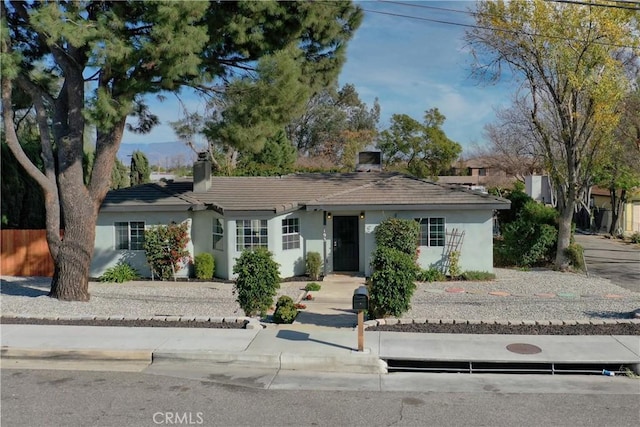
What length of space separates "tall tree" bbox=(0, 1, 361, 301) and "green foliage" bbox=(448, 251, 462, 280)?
274 inches

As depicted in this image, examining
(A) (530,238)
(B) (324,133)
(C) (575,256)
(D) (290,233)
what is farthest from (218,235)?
(B) (324,133)

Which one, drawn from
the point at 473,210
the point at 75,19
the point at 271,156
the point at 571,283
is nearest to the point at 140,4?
the point at 75,19

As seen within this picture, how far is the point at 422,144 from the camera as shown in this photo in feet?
140

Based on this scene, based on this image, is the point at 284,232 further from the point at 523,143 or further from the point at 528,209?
the point at 523,143

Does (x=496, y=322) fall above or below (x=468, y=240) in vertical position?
below

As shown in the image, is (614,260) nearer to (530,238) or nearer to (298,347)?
(530,238)

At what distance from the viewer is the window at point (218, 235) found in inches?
692

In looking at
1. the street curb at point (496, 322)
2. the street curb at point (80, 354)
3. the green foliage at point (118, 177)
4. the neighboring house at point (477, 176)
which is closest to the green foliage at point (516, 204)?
the street curb at point (496, 322)

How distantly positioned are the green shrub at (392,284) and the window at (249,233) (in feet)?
23.7

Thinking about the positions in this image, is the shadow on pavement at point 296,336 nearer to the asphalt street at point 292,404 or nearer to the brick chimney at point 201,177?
the asphalt street at point 292,404

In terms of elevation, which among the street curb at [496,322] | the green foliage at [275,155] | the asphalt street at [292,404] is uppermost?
the green foliage at [275,155]

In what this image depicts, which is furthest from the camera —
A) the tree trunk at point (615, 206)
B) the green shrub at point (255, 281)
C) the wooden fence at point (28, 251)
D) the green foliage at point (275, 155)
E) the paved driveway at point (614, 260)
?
the tree trunk at point (615, 206)

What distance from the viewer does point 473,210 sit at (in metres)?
17.4

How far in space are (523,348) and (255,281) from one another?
196 inches
